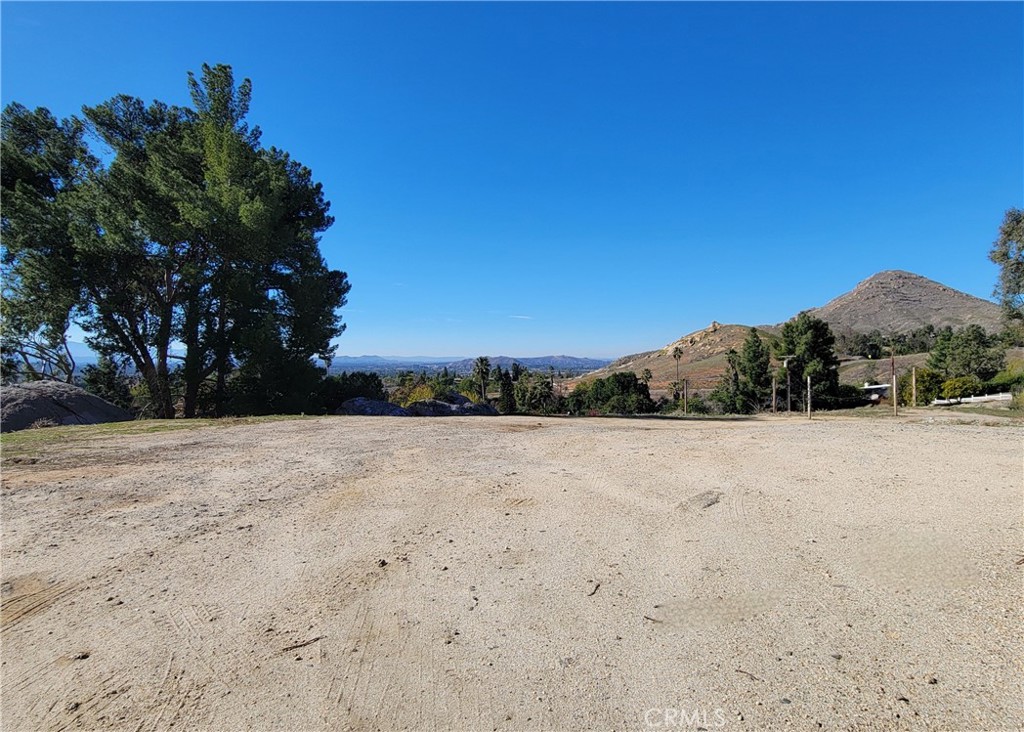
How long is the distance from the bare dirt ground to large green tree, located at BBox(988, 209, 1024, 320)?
24.0 metres

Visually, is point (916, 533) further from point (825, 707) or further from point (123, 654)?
point (123, 654)

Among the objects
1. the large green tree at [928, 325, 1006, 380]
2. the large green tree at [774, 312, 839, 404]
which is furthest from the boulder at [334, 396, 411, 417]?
the large green tree at [928, 325, 1006, 380]

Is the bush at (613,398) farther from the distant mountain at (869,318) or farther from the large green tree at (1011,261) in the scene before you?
the distant mountain at (869,318)

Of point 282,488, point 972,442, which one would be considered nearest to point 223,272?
point 282,488

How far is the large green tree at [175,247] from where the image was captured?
15.7 meters

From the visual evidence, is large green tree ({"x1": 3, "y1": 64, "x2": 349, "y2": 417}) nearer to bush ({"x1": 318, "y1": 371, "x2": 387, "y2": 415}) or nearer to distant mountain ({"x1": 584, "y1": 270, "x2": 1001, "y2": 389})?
bush ({"x1": 318, "y1": 371, "x2": 387, "y2": 415})

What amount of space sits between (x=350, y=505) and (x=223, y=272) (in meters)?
16.3

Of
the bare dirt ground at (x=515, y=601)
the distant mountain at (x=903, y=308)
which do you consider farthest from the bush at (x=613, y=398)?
the distant mountain at (x=903, y=308)

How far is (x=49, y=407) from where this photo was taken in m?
12.9

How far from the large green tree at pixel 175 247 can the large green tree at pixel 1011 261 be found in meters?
31.1

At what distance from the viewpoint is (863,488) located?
17.1 feet

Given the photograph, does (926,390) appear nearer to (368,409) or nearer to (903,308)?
(368,409)

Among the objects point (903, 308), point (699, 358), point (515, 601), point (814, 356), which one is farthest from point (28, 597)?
point (903, 308)

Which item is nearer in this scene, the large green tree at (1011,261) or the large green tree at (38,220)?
the large green tree at (38,220)
